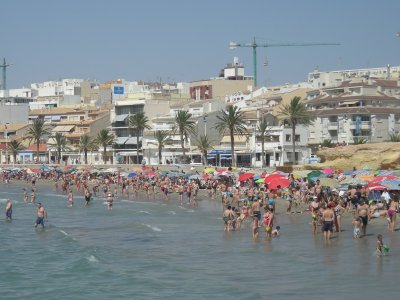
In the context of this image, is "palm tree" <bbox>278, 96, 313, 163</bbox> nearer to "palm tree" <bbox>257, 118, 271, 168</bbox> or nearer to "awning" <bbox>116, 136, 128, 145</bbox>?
"palm tree" <bbox>257, 118, 271, 168</bbox>

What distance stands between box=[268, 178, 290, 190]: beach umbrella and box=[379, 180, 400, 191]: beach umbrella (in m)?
8.41

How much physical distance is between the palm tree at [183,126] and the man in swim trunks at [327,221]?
2046 inches

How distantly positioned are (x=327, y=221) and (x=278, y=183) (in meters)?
15.0

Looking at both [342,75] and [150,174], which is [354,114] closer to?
[150,174]

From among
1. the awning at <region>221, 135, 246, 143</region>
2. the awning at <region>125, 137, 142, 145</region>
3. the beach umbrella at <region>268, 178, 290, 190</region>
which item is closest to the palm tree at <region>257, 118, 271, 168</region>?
the awning at <region>221, 135, 246, 143</region>

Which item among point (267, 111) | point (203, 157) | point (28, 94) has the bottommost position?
point (203, 157)

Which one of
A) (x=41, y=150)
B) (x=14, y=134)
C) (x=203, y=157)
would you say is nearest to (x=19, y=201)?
(x=203, y=157)

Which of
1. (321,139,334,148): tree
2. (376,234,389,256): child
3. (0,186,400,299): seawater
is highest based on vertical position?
(321,139,334,148): tree

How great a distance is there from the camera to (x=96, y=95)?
445 ft

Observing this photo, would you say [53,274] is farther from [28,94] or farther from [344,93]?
[28,94]

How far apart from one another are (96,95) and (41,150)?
106ft

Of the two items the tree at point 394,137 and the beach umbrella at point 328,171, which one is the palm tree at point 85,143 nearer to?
the tree at point 394,137

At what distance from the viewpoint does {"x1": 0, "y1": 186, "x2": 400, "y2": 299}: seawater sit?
19547 mm

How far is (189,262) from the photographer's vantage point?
78.5 feet
